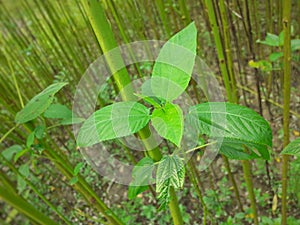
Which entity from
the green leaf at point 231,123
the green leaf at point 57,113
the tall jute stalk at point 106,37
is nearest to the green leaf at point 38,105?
the green leaf at point 57,113

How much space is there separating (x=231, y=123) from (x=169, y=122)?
9cm

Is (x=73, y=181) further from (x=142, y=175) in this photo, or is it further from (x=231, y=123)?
(x=231, y=123)

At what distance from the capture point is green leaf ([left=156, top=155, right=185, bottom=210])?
406mm

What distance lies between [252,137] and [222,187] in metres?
1.08

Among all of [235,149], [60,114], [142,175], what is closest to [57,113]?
[60,114]

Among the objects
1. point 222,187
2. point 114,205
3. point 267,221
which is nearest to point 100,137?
point 267,221

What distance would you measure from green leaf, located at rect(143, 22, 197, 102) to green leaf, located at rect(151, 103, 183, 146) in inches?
1.0

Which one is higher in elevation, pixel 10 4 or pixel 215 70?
pixel 10 4

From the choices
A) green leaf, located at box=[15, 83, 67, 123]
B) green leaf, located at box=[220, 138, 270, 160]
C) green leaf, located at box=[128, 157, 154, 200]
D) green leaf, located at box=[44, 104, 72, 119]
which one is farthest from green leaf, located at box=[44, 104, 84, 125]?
green leaf, located at box=[220, 138, 270, 160]

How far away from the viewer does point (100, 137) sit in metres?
0.41

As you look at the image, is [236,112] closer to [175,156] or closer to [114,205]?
[175,156]

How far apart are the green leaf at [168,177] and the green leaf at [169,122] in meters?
0.06

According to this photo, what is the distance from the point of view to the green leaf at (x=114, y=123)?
41 cm

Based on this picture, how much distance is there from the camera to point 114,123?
415 mm
